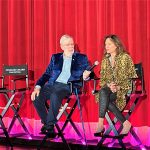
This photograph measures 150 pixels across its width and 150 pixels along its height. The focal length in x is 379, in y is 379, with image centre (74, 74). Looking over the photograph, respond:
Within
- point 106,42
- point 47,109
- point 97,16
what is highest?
point 97,16

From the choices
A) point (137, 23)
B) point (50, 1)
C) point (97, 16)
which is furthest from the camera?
point (50, 1)

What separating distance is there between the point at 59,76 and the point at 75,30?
0.70 m

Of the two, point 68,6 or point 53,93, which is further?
point 68,6

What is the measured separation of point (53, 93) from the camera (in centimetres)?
→ 379

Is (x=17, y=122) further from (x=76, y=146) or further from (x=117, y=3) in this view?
(x=117, y=3)

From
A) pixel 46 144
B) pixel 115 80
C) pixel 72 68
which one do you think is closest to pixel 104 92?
pixel 115 80

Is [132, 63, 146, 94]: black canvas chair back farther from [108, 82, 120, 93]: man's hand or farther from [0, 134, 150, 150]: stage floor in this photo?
[0, 134, 150, 150]: stage floor

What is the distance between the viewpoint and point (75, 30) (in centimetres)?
457

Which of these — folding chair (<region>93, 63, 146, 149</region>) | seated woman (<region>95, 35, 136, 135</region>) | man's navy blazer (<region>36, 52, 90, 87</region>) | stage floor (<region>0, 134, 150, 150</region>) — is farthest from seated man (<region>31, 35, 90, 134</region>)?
stage floor (<region>0, 134, 150, 150</region>)

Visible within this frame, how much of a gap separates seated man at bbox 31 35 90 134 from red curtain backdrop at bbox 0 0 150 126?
1.06 feet

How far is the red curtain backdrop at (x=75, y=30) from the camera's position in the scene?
4062 millimetres

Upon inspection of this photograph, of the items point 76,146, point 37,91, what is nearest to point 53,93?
point 37,91

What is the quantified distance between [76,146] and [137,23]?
1.49 meters

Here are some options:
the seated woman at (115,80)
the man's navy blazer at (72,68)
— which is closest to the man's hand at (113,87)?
the seated woman at (115,80)
